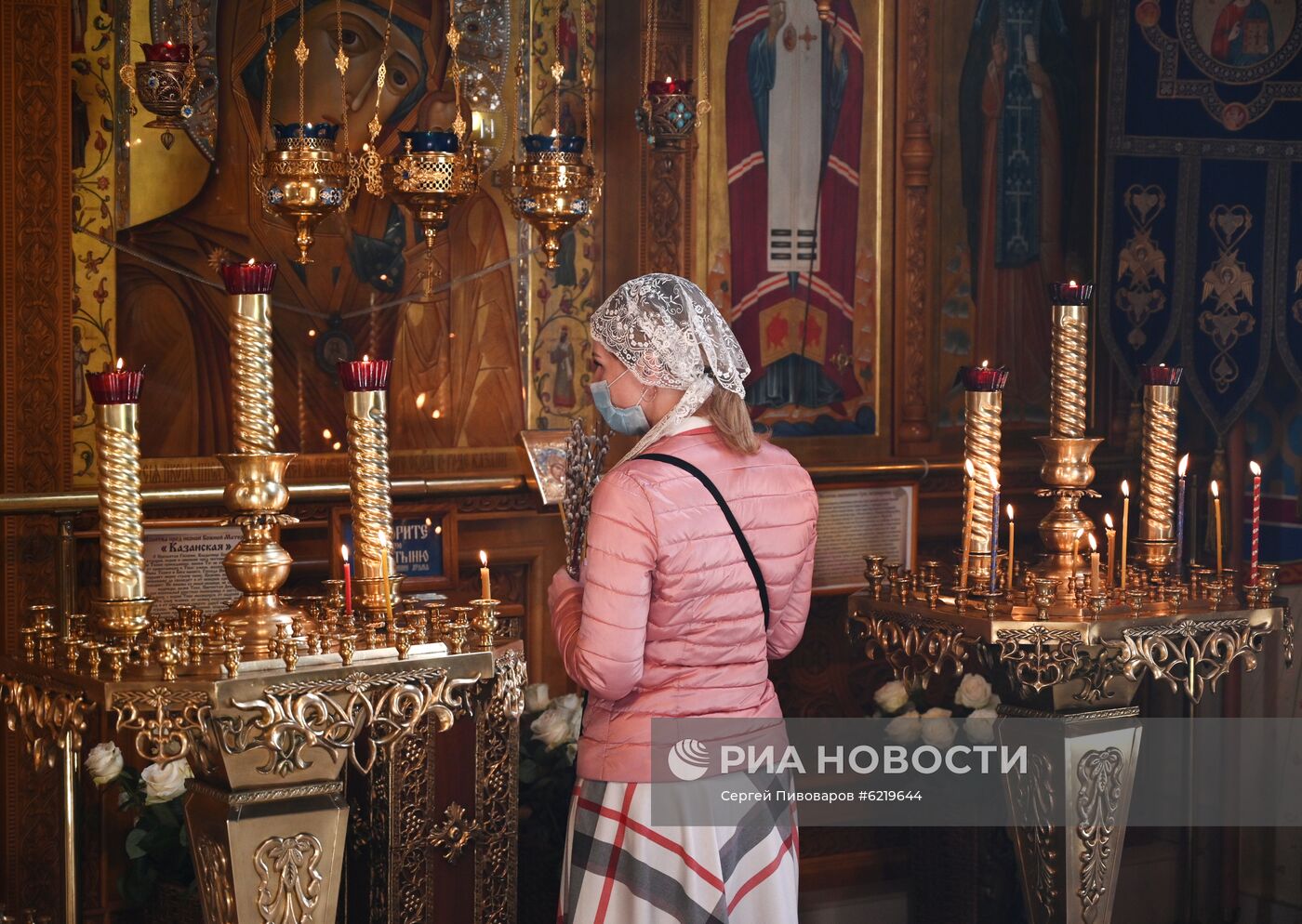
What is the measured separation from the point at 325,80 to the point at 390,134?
0.21m

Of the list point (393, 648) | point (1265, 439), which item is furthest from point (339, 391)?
point (1265, 439)

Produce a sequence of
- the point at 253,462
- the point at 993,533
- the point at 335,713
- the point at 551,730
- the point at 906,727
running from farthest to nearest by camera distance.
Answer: the point at 906,727 → the point at 551,730 → the point at 993,533 → the point at 253,462 → the point at 335,713

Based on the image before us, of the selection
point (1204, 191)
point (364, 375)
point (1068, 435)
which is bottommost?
point (1068, 435)

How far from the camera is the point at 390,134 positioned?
13.5ft

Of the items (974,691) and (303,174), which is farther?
(974,691)

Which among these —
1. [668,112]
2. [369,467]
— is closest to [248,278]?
[369,467]

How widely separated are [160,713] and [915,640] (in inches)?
64.1

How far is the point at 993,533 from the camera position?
355 centimetres

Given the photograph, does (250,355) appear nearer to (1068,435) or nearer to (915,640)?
(915,640)

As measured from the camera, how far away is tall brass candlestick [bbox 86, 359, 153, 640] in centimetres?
266

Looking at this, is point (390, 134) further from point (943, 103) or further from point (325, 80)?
point (943, 103)

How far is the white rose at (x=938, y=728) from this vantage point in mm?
4188

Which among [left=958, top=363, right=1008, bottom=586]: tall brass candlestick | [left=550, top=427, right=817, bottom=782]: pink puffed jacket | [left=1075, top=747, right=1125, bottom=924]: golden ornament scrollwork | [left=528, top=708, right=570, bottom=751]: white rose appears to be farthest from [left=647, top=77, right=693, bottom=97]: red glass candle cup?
[left=1075, top=747, right=1125, bottom=924]: golden ornament scrollwork

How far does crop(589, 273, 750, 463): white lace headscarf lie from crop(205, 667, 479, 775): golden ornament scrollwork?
1.61ft
